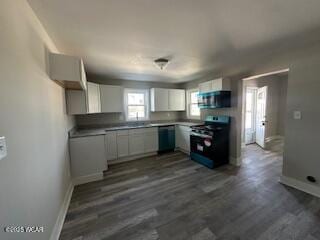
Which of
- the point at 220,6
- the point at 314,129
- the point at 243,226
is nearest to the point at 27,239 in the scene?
the point at 243,226

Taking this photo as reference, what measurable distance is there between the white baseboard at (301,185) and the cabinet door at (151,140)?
118 inches

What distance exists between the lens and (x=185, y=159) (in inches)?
162

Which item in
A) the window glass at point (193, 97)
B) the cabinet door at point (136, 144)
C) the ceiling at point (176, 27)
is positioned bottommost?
the cabinet door at point (136, 144)

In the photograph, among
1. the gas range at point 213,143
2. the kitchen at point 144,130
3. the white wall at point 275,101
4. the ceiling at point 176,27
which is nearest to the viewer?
the kitchen at point 144,130

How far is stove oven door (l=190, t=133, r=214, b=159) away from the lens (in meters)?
3.52

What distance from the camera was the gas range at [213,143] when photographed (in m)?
3.50

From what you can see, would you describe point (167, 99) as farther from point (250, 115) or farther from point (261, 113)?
point (261, 113)

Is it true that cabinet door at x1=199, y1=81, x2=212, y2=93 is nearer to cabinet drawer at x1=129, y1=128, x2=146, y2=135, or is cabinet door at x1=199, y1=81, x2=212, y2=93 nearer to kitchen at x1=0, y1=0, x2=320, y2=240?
kitchen at x1=0, y1=0, x2=320, y2=240

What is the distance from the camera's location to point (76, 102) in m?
2.95

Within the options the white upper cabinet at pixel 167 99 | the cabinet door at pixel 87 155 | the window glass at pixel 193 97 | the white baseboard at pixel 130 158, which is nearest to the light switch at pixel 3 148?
the cabinet door at pixel 87 155

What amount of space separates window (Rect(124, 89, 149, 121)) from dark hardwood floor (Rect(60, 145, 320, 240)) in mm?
2018

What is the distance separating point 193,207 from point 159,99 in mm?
3423

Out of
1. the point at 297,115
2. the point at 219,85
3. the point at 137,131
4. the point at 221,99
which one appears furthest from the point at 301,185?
the point at 137,131

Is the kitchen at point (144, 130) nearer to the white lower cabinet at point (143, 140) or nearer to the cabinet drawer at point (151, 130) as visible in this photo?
the white lower cabinet at point (143, 140)
